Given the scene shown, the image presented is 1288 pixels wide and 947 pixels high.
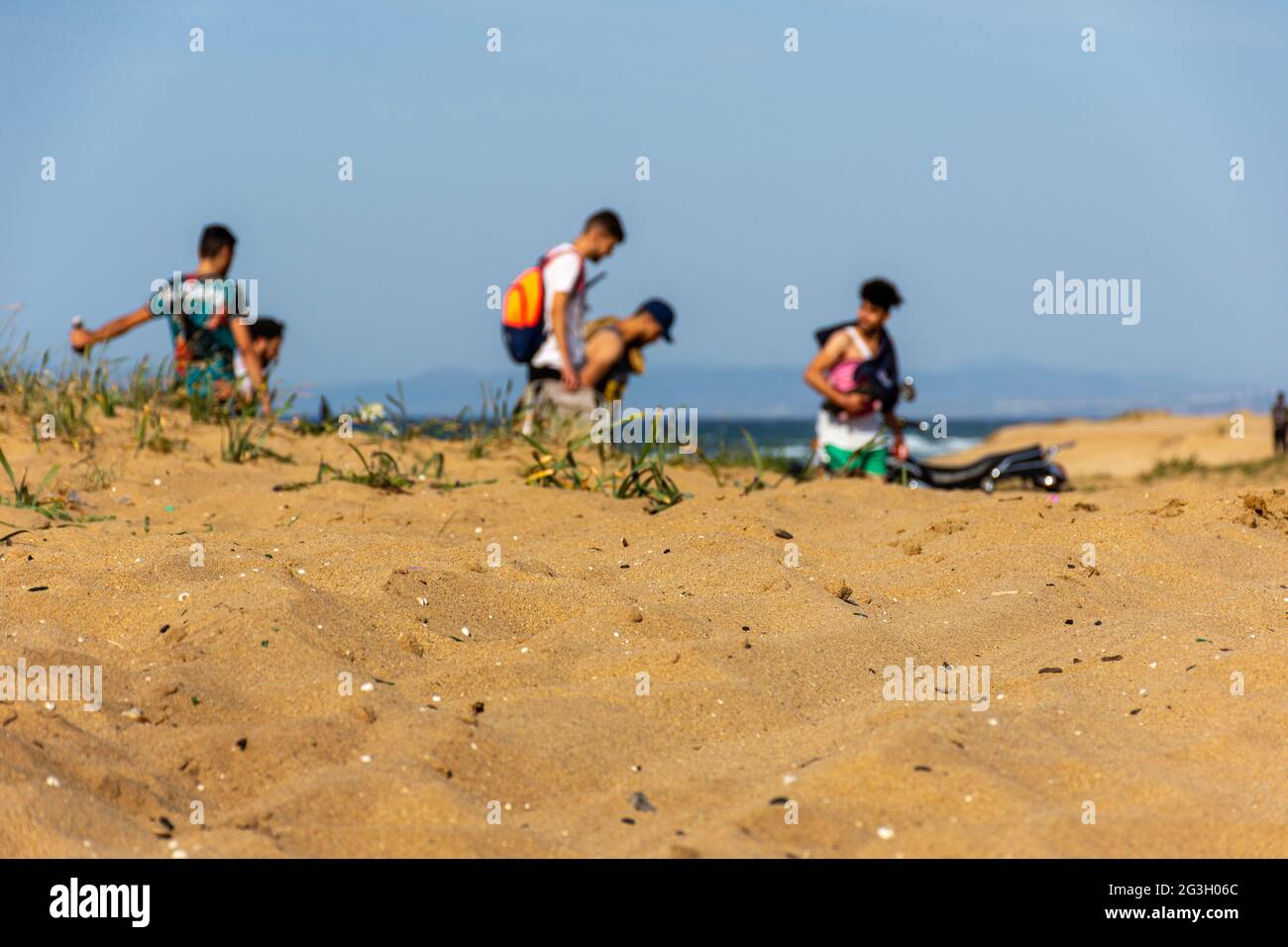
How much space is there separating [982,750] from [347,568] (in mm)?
1843

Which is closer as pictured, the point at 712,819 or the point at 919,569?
the point at 712,819

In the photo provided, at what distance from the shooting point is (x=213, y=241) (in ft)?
24.1

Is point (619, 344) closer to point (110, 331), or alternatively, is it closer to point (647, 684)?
point (110, 331)

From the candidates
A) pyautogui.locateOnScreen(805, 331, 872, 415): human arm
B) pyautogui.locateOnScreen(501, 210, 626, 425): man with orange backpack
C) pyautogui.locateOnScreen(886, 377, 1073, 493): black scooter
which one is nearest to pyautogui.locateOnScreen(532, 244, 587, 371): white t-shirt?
pyautogui.locateOnScreen(501, 210, 626, 425): man with orange backpack

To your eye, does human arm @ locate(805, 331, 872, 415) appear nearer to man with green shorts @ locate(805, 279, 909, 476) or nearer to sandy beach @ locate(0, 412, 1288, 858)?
man with green shorts @ locate(805, 279, 909, 476)

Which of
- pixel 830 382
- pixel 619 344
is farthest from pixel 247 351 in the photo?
pixel 830 382

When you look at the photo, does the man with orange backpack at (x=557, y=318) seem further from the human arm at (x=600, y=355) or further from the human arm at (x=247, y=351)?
the human arm at (x=247, y=351)

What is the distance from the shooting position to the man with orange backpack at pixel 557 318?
7.28 metres

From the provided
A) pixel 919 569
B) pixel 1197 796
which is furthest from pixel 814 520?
pixel 1197 796

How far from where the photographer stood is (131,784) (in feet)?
8.16

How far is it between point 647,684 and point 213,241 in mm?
5093

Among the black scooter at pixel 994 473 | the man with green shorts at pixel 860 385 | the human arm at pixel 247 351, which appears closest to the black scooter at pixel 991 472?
the black scooter at pixel 994 473

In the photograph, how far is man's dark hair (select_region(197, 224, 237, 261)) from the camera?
734 centimetres
